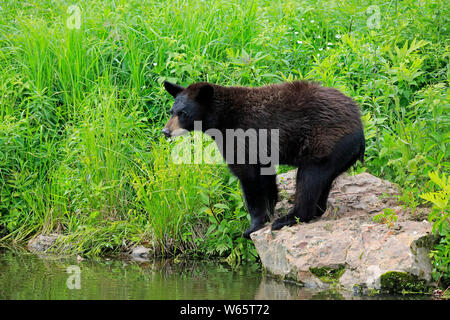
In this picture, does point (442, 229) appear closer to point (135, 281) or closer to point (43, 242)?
point (135, 281)

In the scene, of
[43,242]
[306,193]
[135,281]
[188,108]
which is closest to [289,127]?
[306,193]

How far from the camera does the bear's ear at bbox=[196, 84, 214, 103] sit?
5.90 metres

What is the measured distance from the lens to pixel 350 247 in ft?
17.1

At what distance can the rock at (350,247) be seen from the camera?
4.95m

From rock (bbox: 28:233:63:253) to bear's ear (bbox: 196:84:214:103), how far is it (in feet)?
7.84

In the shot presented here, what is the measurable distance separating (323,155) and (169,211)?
1849 mm

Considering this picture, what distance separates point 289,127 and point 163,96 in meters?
2.65

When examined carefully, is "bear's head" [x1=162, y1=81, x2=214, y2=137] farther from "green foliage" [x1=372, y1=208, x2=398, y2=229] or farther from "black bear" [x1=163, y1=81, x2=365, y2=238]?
"green foliage" [x1=372, y1=208, x2=398, y2=229]

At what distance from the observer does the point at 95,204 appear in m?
7.13

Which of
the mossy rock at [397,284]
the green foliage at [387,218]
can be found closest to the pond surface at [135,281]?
the mossy rock at [397,284]

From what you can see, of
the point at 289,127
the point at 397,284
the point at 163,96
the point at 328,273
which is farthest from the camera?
the point at 163,96

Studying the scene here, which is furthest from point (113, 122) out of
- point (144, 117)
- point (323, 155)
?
point (323, 155)

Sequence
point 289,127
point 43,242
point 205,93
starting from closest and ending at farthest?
point 289,127 < point 205,93 < point 43,242

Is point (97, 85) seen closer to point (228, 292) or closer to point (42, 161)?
point (42, 161)
